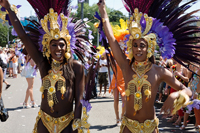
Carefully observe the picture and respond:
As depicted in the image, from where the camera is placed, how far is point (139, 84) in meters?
2.96

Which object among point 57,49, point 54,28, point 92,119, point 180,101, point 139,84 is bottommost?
point 92,119

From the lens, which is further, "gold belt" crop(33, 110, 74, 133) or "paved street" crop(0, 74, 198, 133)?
"paved street" crop(0, 74, 198, 133)

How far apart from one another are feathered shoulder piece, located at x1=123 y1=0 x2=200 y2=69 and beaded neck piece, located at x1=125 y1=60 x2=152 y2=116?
170 mm

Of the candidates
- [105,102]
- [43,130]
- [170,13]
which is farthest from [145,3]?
[105,102]

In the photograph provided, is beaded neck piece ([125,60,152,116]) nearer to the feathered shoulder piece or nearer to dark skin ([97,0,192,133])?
dark skin ([97,0,192,133])

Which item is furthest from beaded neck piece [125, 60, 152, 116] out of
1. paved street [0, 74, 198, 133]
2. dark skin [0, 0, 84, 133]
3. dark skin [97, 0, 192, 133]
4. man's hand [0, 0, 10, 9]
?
paved street [0, 74, 198, 133]

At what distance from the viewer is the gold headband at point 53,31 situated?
3.10m

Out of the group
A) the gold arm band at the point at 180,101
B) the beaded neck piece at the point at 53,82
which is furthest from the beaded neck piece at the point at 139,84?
the beaded neck piece at the point at 53,82

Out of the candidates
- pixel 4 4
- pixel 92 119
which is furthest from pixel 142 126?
pixel 92 119

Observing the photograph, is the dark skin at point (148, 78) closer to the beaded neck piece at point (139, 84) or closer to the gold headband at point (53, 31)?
the beaded neck piece at point (139, 84)

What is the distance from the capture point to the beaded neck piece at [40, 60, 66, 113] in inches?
120

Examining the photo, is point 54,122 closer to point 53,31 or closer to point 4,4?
point 53,31

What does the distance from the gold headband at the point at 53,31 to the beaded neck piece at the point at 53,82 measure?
18 cm

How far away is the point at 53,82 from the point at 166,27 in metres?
1.54
